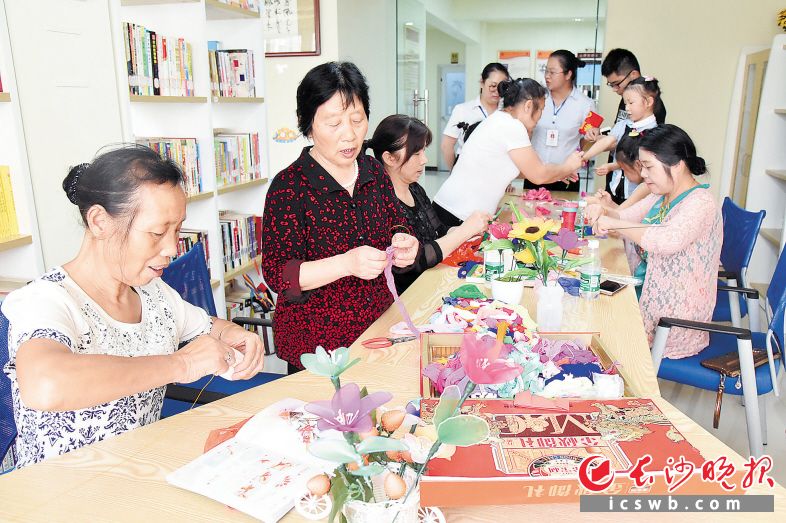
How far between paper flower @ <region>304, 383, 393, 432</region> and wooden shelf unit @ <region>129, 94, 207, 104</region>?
2.45 m

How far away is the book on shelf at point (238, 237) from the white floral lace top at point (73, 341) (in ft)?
6.62

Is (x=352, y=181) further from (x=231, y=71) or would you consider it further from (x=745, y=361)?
(x=231, y=71)

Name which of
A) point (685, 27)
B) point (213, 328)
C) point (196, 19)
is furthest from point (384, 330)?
point (685, 27)

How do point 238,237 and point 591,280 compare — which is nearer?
point 591,280

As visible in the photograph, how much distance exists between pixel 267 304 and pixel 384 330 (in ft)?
6.03

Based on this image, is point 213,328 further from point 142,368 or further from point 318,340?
point 142,368

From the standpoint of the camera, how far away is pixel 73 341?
119cm

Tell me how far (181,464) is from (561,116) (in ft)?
13.3

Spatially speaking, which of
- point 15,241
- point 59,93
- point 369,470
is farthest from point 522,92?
point 369,470

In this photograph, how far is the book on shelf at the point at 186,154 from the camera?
297 centimetres

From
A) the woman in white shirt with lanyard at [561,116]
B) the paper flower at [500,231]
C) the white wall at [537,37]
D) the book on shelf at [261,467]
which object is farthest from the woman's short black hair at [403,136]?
the white wall at [537,37]

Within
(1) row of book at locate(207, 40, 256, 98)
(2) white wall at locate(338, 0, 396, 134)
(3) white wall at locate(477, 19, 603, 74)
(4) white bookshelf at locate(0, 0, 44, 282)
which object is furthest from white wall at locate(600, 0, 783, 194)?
(4) white bookshelf at locate(0, 0, 44, 282)

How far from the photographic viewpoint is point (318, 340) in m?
1.84

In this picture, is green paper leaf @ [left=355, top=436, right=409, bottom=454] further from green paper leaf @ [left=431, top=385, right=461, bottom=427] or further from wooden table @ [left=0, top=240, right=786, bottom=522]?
wooden table @ [left=0, top=240, right=786, bottom=522]
